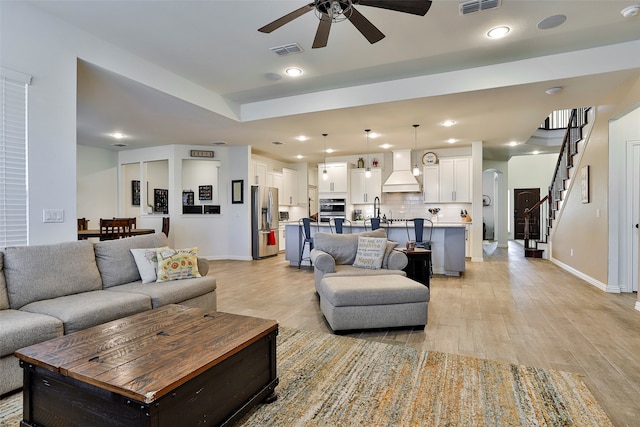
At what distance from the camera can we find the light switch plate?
2.98 m

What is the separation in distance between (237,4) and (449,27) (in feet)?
6.72

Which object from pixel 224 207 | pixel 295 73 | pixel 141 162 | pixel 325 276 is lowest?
pixel 325 276

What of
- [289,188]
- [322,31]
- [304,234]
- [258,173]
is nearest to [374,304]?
[322,31]

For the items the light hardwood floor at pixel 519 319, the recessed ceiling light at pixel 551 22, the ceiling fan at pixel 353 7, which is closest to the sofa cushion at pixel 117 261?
the light hardwood floor at pixel 519 319

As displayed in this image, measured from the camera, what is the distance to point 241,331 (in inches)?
75.9

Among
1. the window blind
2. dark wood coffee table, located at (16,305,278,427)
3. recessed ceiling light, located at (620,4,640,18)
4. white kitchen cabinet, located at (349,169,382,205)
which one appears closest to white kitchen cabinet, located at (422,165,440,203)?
white kitchen cabinet, located at (349,169,382,205)

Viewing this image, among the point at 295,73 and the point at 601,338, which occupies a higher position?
the point at 295,73

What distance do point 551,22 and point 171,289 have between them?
14.4 ft

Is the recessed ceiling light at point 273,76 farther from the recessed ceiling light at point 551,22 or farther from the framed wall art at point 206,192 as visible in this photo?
the framed wall art at point 206,192

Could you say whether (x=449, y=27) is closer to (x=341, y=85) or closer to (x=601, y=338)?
(x=341, y=85)

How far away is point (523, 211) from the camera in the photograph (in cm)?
1198

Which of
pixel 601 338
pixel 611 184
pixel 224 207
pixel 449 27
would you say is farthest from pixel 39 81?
pixel 611 184

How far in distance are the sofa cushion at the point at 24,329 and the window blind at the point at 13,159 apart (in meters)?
0.82

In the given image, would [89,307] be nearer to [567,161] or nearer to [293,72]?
[293,72]
